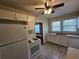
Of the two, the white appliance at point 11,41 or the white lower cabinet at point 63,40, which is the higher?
the white appliance at point 11,41

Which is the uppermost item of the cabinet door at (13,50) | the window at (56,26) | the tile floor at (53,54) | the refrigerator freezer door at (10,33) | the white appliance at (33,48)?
the window at (56,26)

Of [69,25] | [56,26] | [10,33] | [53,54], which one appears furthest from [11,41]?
[56,26]

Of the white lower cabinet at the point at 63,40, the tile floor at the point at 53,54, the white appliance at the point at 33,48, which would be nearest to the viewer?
the white appliance at the point at 33,48

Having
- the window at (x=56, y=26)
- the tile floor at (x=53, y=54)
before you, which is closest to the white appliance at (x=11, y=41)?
the tile floor at (x=53, y=54)

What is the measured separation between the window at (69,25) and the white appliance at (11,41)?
164 inches

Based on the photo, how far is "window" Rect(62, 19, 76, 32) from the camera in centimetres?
479

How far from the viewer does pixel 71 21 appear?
4.93 meters

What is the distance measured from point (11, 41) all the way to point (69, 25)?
4.71 metres

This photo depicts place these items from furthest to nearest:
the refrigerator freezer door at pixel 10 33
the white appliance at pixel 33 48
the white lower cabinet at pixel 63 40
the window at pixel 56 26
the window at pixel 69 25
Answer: the window at pixel 56 26, the window at pixel 69 25, the white lower cabinet at pixel 63 40, the white appliance at pixel 33 48, the refrigerator freezer door at pixel 10 33

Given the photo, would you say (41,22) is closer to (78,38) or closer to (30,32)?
(30,32)

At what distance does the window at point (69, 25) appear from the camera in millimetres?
4786

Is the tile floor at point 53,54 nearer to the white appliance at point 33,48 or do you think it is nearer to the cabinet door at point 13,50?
the white appliance at point 33,48

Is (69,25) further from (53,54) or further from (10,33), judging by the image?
(10,33)

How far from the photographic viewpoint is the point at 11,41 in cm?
133
